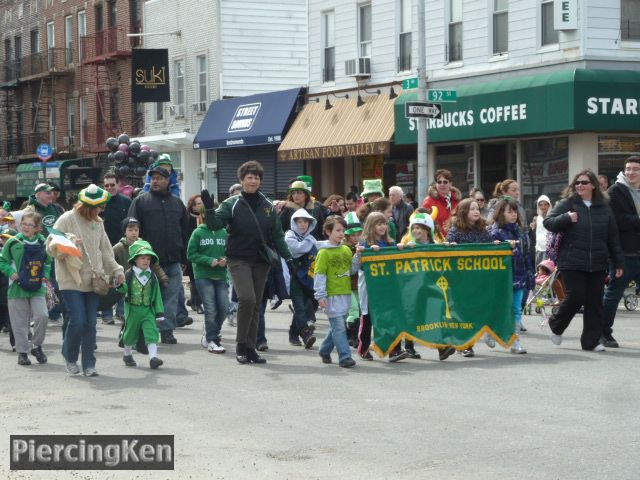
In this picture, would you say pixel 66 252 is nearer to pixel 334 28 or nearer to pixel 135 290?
pixel 135 290

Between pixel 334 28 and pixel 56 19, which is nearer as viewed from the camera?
pixel 334 28

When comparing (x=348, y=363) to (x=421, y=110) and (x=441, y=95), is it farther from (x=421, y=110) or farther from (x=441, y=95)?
(x=441, y=95)

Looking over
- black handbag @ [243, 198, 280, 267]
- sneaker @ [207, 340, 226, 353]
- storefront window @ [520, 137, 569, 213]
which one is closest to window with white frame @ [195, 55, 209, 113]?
storefront window @ [520, 137, 569, 213]

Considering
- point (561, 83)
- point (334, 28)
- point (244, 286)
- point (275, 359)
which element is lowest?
point (275, 359)

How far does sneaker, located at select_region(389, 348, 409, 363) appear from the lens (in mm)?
12742

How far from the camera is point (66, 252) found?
11.6 metres

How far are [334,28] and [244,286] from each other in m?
21.0

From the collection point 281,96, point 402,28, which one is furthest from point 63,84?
point 402,28

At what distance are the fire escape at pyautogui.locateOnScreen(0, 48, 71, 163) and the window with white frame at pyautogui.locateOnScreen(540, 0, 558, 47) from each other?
2927 cm

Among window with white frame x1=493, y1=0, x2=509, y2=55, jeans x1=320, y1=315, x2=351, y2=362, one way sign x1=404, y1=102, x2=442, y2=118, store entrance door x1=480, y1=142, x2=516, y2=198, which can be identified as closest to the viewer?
jeans x1=320, y1=315, x2=351, y2=362

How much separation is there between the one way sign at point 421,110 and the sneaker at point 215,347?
8.80 metres

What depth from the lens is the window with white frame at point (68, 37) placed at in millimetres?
50875

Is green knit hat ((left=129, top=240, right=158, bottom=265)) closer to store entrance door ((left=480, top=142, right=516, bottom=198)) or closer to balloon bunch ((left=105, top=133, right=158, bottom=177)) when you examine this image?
store entrance door ((left=480, top=142, right=516, bottom=198))

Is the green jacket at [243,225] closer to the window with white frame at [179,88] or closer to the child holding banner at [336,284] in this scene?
the child holding banner at [336,284]
